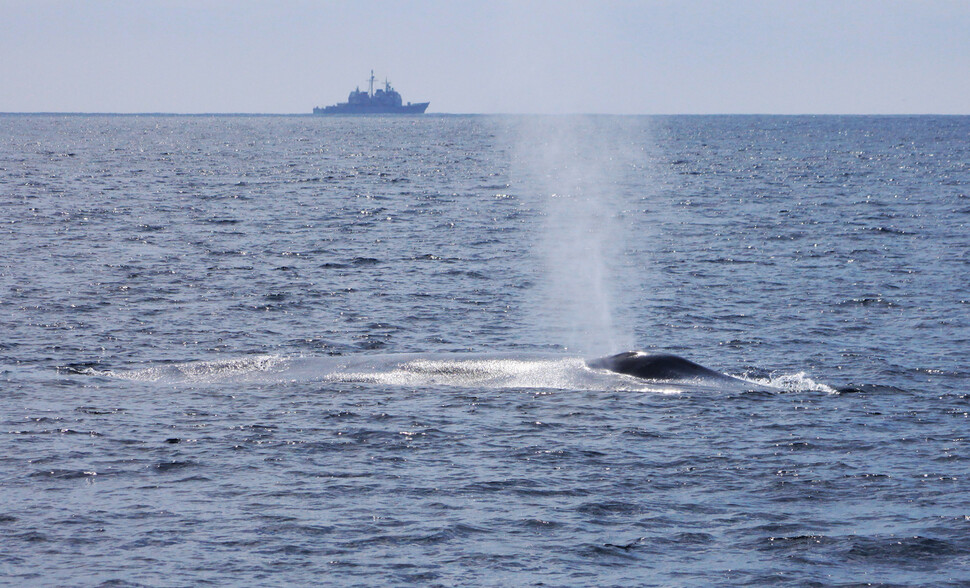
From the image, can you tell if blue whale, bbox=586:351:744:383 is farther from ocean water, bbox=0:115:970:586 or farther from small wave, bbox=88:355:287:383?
small wave, bbox=88:355:287:383

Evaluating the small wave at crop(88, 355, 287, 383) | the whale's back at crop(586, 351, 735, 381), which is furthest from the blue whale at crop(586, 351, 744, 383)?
the small wave at crop(88, 355, 287, 383)

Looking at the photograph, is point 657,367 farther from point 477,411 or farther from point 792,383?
point 477,411

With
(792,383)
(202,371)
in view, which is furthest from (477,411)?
(792,383)

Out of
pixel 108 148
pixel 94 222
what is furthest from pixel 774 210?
pixel 108 148

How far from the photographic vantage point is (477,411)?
78.1 ft

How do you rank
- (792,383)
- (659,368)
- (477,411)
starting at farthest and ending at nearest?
(792,383) → (659,368) → (477,411)

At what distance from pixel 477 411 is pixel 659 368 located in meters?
4.73

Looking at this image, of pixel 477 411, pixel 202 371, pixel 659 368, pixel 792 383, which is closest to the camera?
pixel 477 411

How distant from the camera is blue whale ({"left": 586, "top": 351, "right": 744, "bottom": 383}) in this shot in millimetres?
26375

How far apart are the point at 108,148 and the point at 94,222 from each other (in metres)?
120

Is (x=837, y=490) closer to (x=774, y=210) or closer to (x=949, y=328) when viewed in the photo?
Result: (x=949, y=328)

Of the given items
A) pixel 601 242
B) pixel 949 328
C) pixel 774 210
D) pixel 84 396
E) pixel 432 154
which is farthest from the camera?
pixel 432 154

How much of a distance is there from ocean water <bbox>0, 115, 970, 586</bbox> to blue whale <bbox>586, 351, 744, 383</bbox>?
47cm

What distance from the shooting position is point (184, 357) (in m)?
29.8
